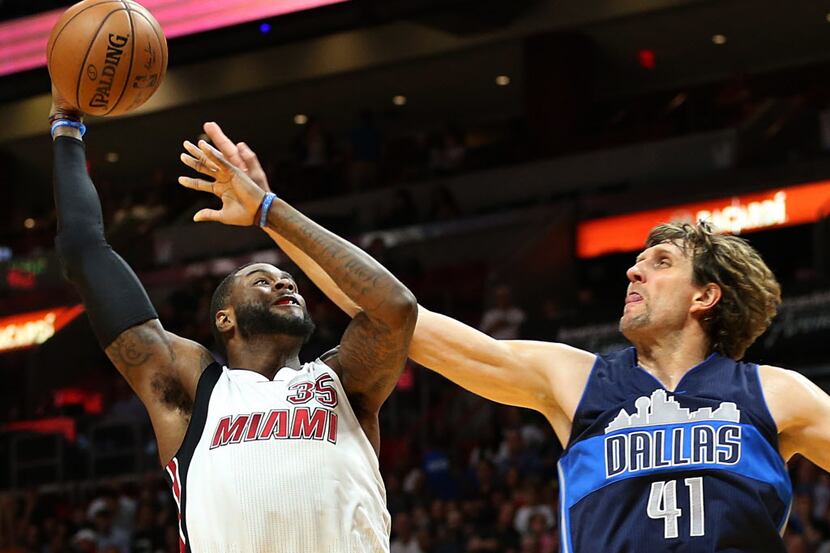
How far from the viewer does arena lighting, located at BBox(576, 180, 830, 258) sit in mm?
14727

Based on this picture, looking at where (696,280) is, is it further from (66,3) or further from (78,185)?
(66,3)

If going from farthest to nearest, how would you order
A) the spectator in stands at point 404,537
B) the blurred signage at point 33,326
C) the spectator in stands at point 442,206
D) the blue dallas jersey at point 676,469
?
the blurred signage at point 33,326
the spectator in stands at point 442,206
the spectator in stands at point 404,537
the blue dallas jersey at point 676,469

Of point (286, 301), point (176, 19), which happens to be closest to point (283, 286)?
point (286, 301)

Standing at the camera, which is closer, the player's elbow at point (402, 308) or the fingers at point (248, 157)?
the player's elbow at point (402, 308)

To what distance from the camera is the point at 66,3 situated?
14633 mm

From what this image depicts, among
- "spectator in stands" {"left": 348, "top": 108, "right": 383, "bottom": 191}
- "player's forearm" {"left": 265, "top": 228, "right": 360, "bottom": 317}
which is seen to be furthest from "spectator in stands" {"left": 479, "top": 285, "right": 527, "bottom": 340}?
"player's forearm" {"left": 265, "top": 228, "right": 360, "bottom": 317}

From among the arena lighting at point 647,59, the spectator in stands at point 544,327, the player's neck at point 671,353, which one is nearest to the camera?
the player's neck at point 671,353

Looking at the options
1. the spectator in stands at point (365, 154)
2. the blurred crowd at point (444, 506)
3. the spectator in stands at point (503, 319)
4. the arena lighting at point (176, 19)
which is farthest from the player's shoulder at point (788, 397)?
the spectator in stands at point (365, 154)

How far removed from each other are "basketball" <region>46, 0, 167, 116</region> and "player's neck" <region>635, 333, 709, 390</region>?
1.84 meters

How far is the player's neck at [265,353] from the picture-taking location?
4.27m

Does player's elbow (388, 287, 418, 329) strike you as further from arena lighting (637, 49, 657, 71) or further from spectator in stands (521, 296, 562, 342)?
arena lighting (637, 49, 657, 71)

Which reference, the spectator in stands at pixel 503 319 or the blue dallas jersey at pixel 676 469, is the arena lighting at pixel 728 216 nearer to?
the spectator in stands at pixel 503 319

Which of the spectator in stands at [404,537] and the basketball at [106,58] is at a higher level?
the basketball at [106,58]

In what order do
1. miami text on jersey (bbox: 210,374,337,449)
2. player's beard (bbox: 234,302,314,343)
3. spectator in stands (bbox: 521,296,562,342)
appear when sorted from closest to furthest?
miami text on jersey (bbox: 210,374,337,449), player's beard (bbox: 234,302,314,343), spectator in stands (bbox: 521,296,562,342)
